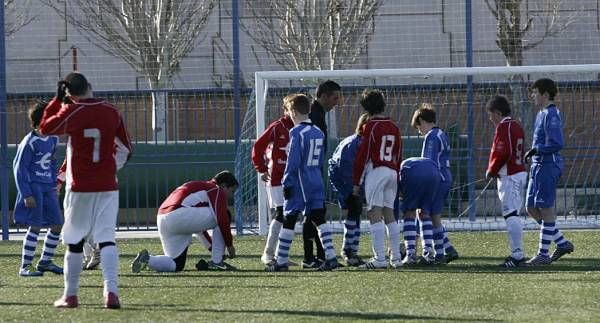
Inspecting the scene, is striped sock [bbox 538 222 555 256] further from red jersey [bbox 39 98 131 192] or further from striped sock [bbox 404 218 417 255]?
red jersey [bbox 39 98 131 192]

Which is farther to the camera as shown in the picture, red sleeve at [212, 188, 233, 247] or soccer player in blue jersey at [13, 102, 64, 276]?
soccer player in blue jersey at [13, 102, 64, 276]

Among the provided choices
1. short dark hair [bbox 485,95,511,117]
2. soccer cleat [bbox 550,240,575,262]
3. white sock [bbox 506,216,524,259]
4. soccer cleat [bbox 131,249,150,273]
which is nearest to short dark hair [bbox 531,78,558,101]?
short dark hair [bbox 485,95,511,117]

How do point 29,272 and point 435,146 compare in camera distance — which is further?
point 435,146

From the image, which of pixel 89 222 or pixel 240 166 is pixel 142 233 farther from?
pixel 89 222

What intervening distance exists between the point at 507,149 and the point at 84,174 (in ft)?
15.2

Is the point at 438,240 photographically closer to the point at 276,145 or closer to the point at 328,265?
the point at 328,265

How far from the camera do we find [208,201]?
12477 millimetres

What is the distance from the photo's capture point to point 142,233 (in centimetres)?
1900

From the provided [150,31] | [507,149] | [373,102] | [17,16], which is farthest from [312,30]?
[507,149]

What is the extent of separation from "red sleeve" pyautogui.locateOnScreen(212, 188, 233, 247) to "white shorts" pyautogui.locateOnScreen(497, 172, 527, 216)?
2.63m

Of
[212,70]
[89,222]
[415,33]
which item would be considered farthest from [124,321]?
[212,70]

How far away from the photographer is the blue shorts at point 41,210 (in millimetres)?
12586

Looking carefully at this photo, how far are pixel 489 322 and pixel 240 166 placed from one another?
9952 millimetres

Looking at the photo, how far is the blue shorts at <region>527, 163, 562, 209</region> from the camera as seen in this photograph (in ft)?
41.2
